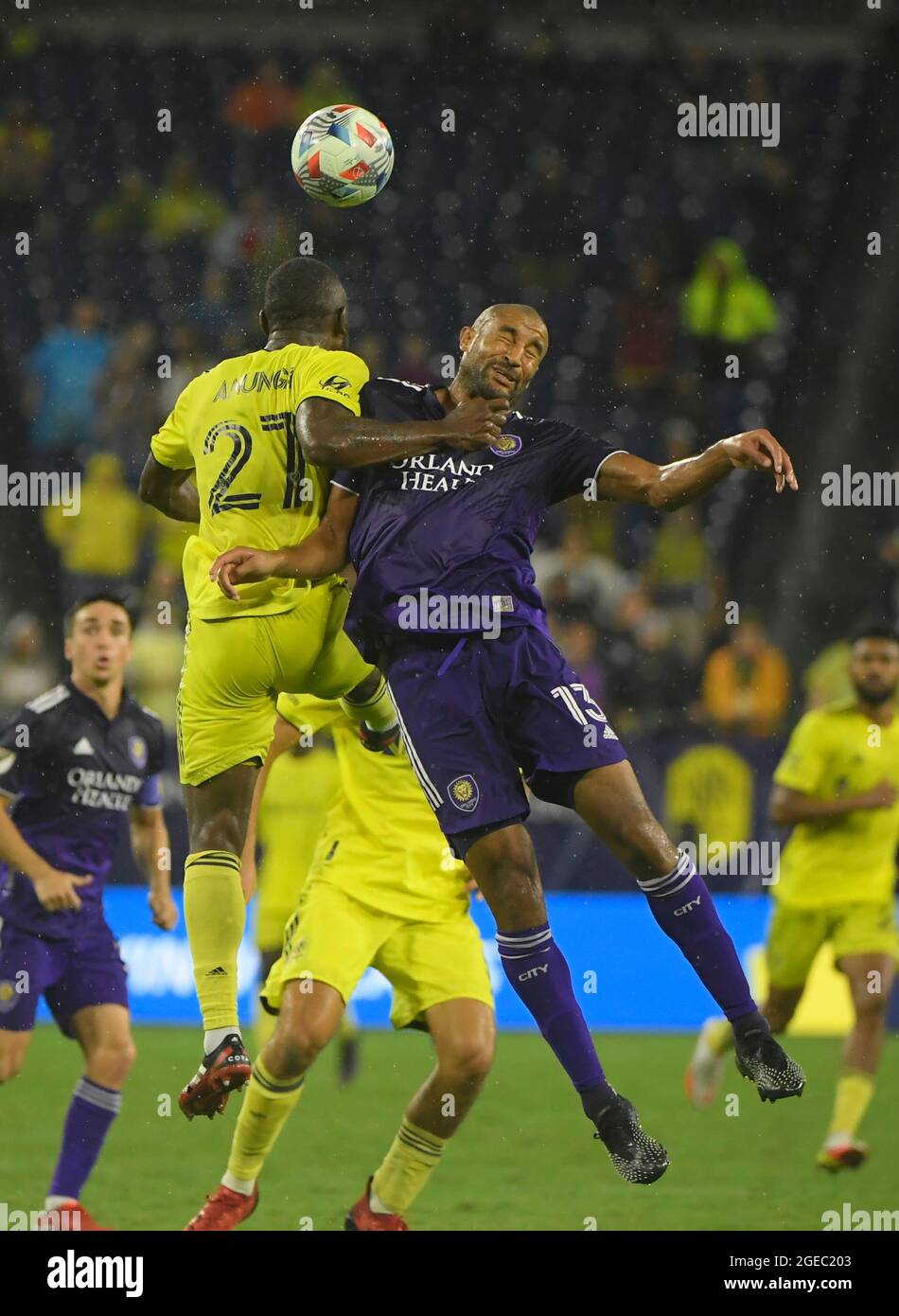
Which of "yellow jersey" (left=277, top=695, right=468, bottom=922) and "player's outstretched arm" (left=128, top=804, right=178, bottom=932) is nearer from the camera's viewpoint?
"yellow jersey" (left=277, top=695, right=468, bottom=922)

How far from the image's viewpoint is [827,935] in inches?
336

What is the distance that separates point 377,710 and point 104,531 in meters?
5.76

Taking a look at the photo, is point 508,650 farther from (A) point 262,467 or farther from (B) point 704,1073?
(B) point 704,1073

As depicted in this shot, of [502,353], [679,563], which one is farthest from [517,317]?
[679,563]

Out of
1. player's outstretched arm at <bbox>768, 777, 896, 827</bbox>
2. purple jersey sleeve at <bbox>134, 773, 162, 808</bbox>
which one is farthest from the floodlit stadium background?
purple jersey sleeve at <bbox>134, 773, 162, 808</bbox>

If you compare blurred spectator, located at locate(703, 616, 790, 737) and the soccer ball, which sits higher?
the soccer ball

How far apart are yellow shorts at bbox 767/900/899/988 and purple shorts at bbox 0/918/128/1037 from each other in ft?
10.6

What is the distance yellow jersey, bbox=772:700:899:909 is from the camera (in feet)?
27.9

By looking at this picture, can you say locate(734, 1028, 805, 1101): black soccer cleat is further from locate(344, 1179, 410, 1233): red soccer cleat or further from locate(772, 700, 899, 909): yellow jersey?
locate(772, 700, 899, 909): yellow jersey

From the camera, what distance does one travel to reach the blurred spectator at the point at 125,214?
11.9 m

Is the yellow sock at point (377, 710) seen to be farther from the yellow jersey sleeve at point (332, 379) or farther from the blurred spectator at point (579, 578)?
the blurred spectator at point (579, 578)

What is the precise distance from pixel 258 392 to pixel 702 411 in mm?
6564

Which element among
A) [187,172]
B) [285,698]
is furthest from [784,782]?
[187,172]
